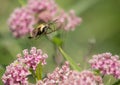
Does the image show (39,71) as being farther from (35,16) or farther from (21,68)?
(35,16)

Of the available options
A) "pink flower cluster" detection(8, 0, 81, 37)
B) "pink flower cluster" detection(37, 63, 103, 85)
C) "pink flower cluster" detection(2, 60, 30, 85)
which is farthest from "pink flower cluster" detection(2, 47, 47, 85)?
"pink flower cluster" detection(8, 0, 81, 37)

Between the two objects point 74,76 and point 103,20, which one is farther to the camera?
point 103,20

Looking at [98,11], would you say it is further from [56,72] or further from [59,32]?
[56,72]

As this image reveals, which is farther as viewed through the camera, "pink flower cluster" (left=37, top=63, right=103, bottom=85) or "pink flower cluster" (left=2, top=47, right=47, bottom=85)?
"pink flower cluster" (left=2, top=47, right=47, bottom=85)

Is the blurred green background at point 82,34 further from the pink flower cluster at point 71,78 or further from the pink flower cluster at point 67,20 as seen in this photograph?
the pink flower cluster at point 71,78

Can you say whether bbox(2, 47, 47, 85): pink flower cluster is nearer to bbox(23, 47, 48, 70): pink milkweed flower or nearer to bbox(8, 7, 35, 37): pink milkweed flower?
bbox(23, 47, 48, 70): pink milkweed flower

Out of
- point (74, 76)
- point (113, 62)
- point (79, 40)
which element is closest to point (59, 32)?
point (113, 62)
